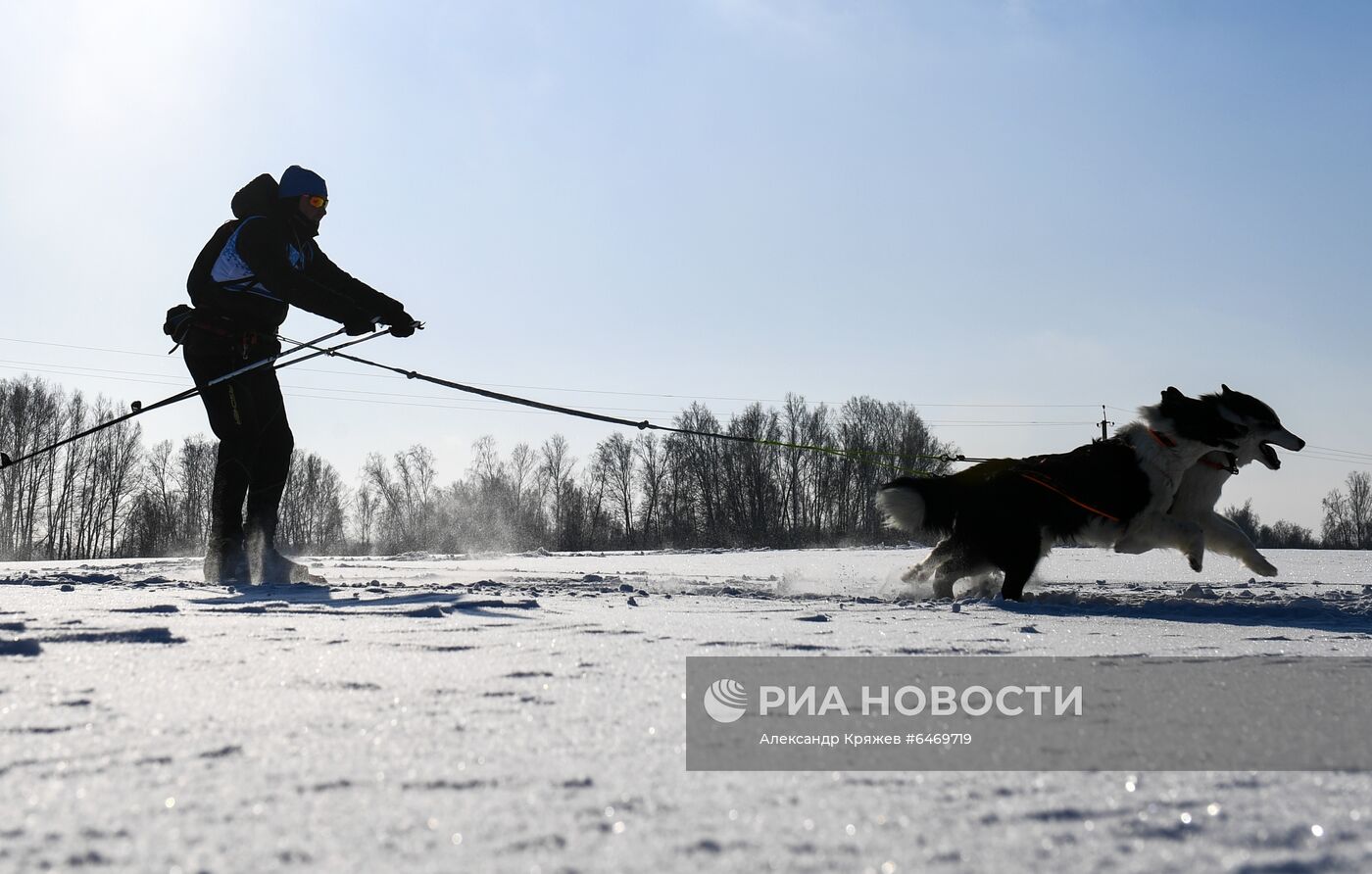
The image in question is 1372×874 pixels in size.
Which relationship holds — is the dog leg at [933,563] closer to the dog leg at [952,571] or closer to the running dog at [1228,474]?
the dog leg at [952,571]

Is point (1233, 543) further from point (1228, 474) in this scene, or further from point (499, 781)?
point (499, 781)

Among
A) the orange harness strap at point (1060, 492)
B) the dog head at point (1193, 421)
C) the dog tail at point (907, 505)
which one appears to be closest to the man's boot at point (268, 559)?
the dog tail at point (907, 505)

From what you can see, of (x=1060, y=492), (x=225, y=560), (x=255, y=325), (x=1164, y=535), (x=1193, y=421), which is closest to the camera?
(x=225, y=560)

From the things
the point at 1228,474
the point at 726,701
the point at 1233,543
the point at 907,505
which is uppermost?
the point at 1228,474

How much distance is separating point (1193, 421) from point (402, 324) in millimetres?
4412

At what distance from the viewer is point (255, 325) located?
5.32 metres

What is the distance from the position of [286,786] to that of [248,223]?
4.66m

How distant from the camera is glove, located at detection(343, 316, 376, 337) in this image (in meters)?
5.36

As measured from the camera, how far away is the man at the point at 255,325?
510cm

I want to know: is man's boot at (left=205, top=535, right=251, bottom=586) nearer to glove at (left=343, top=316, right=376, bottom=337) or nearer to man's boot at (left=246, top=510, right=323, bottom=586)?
man's boot at (left=246, top=510, right=323, bottom=586)

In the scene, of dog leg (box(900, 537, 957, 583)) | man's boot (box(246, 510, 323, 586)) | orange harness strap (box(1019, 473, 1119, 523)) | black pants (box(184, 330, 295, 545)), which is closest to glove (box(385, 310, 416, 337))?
black pants (box(184, 330, 295, 545))

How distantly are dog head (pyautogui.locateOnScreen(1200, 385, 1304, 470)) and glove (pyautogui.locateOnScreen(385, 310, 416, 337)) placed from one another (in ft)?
15.0

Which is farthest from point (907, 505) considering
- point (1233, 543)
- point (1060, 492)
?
point (1233, 543)

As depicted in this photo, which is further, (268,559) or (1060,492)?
(1060,492)
